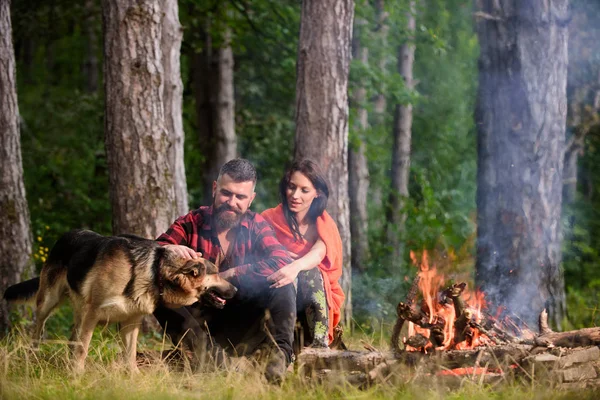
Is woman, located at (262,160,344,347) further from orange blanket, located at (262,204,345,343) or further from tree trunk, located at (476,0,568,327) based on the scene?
tree trunk, located at (476,0,568,327)

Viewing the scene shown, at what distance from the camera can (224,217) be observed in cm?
629

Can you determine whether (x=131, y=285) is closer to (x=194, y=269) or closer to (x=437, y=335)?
(x=194, y=269)

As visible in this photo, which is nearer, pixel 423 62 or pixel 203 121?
pixel 203 121

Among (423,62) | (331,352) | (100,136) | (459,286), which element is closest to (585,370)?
(459,286)

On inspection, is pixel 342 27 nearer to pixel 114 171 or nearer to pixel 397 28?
pixel 114 171

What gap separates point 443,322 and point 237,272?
1.68 m

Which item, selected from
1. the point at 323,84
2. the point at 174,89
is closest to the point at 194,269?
the point at 323,84

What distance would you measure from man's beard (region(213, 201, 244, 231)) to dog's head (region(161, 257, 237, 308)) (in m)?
0.34

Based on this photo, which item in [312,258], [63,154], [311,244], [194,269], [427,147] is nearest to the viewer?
[194,269]

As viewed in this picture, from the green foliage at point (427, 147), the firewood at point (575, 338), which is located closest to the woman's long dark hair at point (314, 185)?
the firewood at point (575, 338)

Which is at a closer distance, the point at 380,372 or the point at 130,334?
the point at 380,372

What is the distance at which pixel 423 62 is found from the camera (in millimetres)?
24828

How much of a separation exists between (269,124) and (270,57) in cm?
147

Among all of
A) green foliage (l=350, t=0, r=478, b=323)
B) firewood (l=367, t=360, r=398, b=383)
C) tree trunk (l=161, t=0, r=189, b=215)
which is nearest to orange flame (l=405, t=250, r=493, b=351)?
firewood (l=367, t=360, r=398, b=383)
